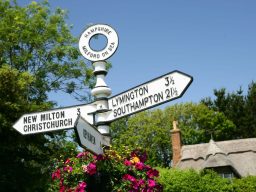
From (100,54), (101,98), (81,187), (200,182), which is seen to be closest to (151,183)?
(81,187)

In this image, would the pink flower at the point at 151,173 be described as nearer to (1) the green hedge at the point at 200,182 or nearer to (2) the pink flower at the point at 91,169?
(2) the pink flower at the point at 91,169

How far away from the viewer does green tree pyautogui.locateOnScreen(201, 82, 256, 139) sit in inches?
2260

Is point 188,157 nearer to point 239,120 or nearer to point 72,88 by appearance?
point 72,88

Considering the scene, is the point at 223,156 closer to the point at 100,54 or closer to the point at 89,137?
the point at 100,54

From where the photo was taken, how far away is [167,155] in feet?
200

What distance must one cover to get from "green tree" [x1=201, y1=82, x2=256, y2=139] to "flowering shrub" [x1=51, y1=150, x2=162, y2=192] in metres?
53.7

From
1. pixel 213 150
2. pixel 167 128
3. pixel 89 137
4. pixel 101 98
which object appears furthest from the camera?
pixel 167 128

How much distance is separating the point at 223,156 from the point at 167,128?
21261 mm

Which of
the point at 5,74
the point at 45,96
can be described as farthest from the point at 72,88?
the point at 5,74

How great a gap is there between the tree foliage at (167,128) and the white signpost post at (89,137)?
52461mm

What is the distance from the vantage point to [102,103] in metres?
5.38

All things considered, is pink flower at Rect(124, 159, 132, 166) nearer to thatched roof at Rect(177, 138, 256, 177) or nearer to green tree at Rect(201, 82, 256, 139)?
thatched roof at Rect(177, 138, 256, 177)

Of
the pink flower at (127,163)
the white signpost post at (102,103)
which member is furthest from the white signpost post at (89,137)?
the pink flower at (127,163)

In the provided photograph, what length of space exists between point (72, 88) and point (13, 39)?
5.36 meters
